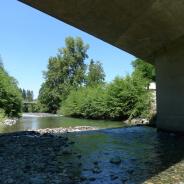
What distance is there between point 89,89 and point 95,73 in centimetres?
2313

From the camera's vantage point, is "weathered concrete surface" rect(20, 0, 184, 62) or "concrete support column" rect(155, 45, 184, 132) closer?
"weathered concrete surface" rect(20, 0, 184, 62)

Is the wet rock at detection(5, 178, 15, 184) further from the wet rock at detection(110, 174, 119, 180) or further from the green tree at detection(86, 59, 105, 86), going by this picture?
the green tree at detection(86, 59, 105, 86)

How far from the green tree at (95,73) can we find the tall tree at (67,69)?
4.28ft

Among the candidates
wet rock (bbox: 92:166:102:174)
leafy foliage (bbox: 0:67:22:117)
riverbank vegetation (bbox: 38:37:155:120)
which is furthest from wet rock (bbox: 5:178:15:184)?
leafy foliage (bbox: 0:67:22:117)

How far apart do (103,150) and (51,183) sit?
149 inches

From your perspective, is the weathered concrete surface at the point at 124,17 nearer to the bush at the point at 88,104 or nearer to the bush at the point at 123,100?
the bush at the point at 123,100

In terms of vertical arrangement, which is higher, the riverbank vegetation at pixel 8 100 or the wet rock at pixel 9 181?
the riverbank vegetation at pixel 8 100

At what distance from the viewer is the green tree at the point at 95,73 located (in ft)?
221

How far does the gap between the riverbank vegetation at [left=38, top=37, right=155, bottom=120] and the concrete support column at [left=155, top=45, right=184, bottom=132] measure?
555 inches

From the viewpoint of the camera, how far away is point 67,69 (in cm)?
6612

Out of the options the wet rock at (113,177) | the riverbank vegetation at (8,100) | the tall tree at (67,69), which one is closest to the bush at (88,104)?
the riverbank vegetation at (8,100)

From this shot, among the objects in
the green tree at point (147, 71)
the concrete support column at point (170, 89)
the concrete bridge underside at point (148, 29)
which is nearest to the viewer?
the concrete bridge underside at point (148, 29)

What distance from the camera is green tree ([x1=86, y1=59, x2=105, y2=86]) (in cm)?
6750

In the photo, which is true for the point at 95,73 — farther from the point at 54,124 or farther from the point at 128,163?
the point at 128,163
